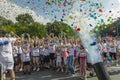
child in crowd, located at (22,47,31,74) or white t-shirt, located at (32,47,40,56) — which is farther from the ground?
white t-shirt, located at (32,47,40,56)

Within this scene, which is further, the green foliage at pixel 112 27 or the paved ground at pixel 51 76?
the green foliage at pixel 112 27

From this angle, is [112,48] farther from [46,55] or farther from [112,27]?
[46,55]

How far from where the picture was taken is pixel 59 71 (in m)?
14.5

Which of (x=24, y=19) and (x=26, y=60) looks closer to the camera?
(x=26, y=60)

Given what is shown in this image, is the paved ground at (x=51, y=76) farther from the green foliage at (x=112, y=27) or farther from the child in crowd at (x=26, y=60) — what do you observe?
the green foliage at (x=112, y=27)

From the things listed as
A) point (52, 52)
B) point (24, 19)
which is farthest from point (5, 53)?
point (24, 19)

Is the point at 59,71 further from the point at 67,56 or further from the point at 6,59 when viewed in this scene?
the point at 6,59

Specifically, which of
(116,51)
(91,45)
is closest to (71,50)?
(116,51)

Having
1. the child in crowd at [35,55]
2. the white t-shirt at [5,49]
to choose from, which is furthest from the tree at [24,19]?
the white t-shirt at [5,49]

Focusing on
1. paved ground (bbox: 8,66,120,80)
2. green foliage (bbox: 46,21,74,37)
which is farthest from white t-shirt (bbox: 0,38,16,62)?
green foliage (bbox: 46,21,74,37)

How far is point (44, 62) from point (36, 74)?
5.13 ft

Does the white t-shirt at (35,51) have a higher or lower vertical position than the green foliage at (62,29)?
lower

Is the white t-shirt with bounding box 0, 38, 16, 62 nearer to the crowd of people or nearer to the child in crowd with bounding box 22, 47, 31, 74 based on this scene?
the crowd of people

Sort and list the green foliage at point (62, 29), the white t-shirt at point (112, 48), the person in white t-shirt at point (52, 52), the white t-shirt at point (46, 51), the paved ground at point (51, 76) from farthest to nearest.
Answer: the green foliage at point (62, 29) < the white t-shirt at point (112, 48) < the white t-shirt at point (46, 51) < the person in white t-shirt at point (52, 52) < the paved ground at point (51, 76)
